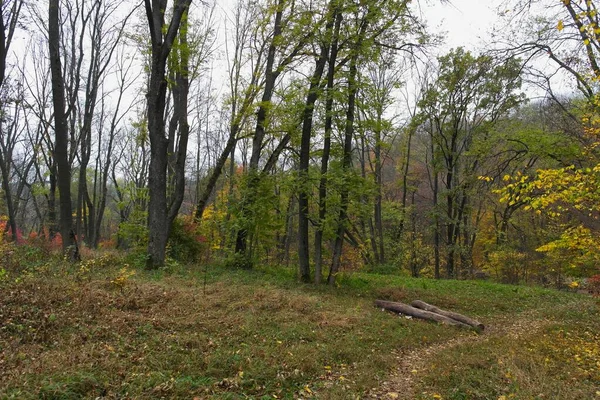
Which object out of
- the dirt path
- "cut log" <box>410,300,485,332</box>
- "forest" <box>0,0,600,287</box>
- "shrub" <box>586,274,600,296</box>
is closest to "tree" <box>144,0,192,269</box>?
"forest" <box>0,0,600,287</box>

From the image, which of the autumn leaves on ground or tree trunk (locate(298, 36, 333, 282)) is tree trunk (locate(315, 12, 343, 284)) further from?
the autumn leaves on ground

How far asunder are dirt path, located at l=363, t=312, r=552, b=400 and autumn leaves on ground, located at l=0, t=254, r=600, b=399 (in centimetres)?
3

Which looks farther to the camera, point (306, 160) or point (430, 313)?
point (306, 160)

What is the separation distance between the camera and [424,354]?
641 centimetres

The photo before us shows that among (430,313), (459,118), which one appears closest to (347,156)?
(430,313)

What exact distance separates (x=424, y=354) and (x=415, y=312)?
103 inches

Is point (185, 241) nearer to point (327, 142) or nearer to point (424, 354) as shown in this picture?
point (327, 142)

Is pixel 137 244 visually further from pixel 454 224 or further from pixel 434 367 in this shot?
pixel 454 224

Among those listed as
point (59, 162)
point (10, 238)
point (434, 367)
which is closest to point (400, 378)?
point (434, 367)

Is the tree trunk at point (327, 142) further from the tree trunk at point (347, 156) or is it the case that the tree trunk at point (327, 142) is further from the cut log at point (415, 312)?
the cut log at point (415, 312)

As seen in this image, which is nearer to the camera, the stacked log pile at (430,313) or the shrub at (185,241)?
the stacked log pile at (430,313)

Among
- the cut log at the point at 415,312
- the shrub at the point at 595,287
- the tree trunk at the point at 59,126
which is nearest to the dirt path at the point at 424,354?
the cut log at the point at 415,312

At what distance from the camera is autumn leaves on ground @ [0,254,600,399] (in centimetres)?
408

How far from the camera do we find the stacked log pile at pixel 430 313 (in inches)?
331
